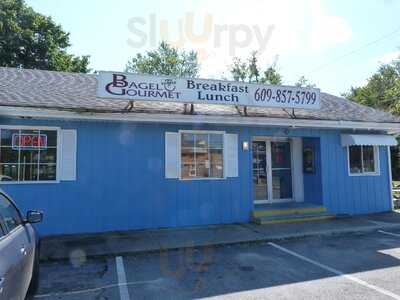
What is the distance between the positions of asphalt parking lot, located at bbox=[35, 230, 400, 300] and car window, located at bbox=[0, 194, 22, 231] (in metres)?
1.40

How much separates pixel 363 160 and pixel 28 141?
968 cm

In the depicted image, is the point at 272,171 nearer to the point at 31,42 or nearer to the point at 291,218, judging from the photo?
the point at 291,218

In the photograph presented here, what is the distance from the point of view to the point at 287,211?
9883 millimetres

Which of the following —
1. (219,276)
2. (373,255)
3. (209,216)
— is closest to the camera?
(219,276)

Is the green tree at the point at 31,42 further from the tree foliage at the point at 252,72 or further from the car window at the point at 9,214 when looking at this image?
the car window at the point at 9,214

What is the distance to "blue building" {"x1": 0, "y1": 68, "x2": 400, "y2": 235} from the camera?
806 cm

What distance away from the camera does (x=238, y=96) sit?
9398 mm

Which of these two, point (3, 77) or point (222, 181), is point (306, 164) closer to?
point (222, 181)

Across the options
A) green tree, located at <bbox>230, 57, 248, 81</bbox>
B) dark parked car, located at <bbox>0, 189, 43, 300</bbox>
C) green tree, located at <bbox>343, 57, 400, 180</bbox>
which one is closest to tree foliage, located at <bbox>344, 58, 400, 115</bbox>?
green tree, located at <bbox>343, 57, 400, 180</bbox>

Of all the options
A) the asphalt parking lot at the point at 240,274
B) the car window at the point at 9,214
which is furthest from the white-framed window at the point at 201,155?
the car window at the point at 9,214

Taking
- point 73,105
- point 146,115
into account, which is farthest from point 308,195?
point 73,105

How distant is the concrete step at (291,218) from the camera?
9438 millimetres

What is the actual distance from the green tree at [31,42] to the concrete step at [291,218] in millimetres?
21649

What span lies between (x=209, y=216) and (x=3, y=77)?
7.08m
